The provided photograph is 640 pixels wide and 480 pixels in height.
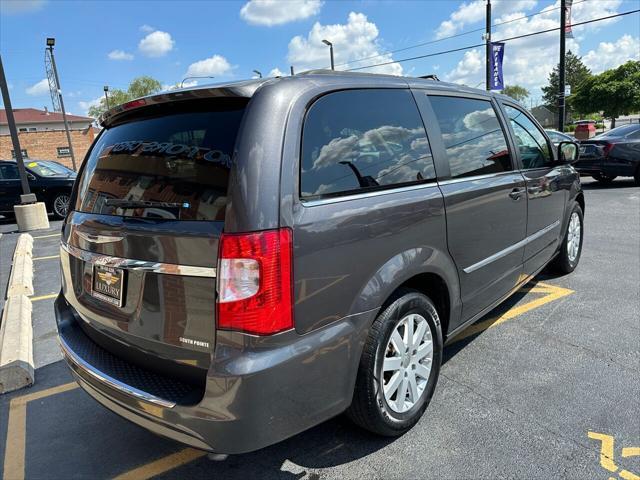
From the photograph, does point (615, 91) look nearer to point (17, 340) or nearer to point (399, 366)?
point (399, 366)

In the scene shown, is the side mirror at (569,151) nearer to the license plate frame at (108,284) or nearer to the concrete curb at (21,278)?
the license plate frame at (108,284)

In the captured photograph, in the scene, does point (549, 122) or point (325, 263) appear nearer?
point (325, 263)

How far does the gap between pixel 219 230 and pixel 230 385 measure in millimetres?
589

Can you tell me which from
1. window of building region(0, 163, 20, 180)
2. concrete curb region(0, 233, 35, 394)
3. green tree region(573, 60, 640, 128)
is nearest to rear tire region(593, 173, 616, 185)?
concrete curb region(0, 233, 35, 394)

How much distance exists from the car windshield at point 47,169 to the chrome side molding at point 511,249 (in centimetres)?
1250

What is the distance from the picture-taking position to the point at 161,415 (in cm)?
191

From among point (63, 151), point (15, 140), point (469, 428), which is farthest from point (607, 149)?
point (63, 151)

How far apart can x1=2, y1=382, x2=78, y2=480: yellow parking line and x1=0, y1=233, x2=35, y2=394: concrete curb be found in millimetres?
160

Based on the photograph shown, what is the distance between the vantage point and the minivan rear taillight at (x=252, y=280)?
69.7 inches

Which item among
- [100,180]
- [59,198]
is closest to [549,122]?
[59,198]

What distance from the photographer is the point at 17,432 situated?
2820mm

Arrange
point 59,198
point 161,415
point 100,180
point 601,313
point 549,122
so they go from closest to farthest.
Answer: point 161,415
point 100,180
point 601,313
point 59,198
point 549,122

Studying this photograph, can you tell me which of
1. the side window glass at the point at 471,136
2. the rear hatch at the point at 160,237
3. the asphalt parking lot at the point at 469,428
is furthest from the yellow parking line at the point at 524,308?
the rear hatch at the point at 160,237

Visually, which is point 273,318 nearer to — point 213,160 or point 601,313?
point 213,160
